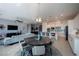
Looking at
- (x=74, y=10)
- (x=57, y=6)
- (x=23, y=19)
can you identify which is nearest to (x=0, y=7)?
(x=23, y=19)

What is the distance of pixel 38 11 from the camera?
7.04 ft

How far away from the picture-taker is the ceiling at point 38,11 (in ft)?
6.92

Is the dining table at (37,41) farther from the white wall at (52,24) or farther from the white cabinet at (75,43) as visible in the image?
the white cabinet at (75,43)

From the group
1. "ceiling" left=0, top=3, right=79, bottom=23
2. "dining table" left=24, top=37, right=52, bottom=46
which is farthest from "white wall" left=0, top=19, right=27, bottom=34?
"dining table" left=24, top=37, right=52, bottom=46

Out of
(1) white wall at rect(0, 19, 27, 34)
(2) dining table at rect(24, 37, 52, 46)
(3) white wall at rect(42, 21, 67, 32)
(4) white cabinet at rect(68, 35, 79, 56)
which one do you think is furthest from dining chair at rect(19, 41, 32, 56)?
(4) white cabinet at rect(68, 35, 79, 56)

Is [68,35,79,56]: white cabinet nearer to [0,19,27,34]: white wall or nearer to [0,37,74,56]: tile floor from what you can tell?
[0,37,74,56]: tile floor

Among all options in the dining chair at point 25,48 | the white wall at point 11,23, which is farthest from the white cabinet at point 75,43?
the white wall at point 11,23

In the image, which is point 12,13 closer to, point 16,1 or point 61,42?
point 16,1

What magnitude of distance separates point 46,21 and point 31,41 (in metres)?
0.54

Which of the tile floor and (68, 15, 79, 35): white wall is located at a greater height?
(68, 15, 79, 35): white wall

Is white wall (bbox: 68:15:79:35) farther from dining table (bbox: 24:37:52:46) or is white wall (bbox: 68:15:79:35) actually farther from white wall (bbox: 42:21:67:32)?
dining table (bbox: 24:37:52:46)

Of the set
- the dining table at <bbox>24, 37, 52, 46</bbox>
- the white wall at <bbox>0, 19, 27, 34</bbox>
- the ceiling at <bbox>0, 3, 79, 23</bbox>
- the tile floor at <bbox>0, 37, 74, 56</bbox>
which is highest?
the ceiling at <bbox>0, 3, 79, 23</bbox>

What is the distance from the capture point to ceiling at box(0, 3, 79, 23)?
2109 mm

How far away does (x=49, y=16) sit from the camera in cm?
218
